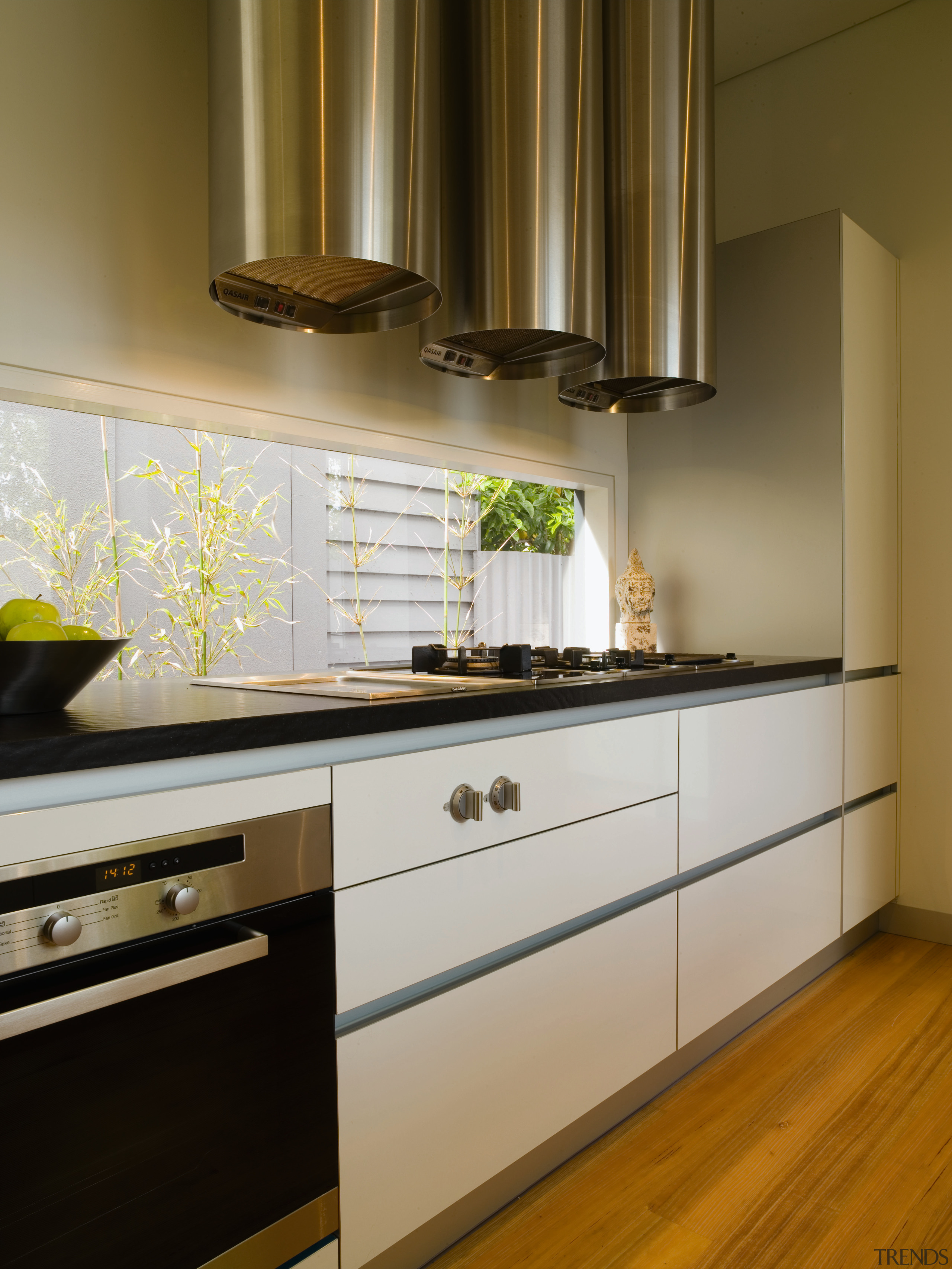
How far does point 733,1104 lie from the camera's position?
186cm

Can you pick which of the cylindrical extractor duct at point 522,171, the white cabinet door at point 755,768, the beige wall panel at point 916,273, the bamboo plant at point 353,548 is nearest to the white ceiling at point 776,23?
the beige wall panel at point 916,273

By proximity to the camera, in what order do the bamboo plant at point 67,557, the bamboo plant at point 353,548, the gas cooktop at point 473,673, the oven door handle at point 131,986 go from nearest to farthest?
the oven door handle at point 131,986 < the gas cooktop at point 473,673 < the bamboo plant at point 67,557 < the bamboo plant at point 353,548

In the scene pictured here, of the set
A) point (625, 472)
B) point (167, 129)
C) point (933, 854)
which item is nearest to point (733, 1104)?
point (933, 854)

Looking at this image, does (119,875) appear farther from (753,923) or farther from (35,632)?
(753,923)

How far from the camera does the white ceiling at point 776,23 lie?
107 inches

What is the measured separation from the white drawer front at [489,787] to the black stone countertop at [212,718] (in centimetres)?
5

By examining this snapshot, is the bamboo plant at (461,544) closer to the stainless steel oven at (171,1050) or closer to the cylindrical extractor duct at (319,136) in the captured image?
the cylindrical extractor duct at (319,136)

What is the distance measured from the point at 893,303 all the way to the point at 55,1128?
2.90 m

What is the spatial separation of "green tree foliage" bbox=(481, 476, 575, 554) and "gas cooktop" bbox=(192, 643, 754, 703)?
84 cm

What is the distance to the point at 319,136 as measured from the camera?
140 centimetres

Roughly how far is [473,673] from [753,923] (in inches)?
36.1

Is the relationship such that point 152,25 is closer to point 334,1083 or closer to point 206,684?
point 206,684

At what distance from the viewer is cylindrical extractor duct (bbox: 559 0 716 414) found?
83.4 inches

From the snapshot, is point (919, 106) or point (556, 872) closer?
point (556, 872)
